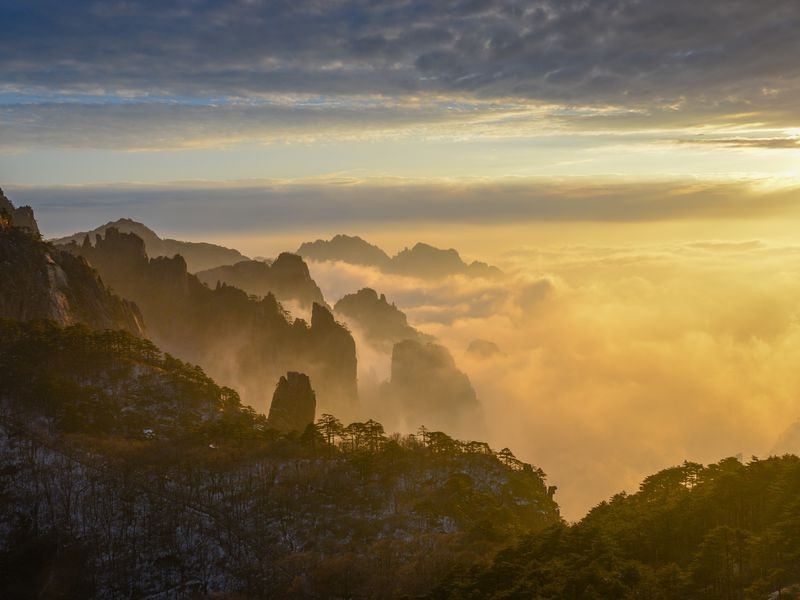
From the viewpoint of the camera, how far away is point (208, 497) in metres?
140

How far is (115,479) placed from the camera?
140250 mm

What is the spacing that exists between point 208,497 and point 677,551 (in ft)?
262

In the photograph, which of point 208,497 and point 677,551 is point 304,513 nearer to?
point 208,497

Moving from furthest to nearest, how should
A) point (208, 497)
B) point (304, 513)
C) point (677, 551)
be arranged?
1. point (208, 497)
2. point (304, 513)
3. point (677, 551)

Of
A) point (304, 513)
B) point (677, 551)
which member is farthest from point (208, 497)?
point (677, 551)

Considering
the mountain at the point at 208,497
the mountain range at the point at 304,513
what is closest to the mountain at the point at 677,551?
the mountain range at the point at 304,513

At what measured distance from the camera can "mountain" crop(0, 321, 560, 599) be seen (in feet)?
398

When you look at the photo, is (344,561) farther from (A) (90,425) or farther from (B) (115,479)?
(A) (90,425)

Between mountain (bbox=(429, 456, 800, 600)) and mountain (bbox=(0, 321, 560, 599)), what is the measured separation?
476 inches

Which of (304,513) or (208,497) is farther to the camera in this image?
(208,497)

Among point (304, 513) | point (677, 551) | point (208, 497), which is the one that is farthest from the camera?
point (208, 497)

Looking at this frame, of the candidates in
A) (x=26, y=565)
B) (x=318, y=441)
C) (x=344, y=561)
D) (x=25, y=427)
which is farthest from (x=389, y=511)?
(x=25, y=427)

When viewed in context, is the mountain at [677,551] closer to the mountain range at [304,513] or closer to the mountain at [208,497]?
the mountain range at [304,513]

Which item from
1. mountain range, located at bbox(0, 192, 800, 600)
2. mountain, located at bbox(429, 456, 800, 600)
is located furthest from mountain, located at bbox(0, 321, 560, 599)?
mountain, located at bbox(429, 456, 800, 600)
